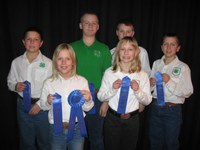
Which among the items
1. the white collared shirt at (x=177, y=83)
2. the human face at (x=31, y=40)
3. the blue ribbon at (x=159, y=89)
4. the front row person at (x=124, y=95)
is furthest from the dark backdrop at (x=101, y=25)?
the front row person at (x=124, y=95)

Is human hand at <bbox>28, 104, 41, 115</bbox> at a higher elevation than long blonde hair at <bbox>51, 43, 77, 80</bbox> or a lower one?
lower

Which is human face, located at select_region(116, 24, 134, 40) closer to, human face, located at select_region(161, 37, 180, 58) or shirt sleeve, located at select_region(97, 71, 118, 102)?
human face, located at select_region(161, 37, 180, 58)

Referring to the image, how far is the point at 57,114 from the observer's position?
168 cm

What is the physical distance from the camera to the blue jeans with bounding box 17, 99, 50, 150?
206cm

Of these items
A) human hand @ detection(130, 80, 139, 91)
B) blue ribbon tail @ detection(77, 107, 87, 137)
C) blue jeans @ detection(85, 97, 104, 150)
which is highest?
human hand @ detection(130, 80, 139, 91)

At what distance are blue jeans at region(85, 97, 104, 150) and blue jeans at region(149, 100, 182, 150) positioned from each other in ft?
1.89

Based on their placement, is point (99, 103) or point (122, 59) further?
point (99, 103)

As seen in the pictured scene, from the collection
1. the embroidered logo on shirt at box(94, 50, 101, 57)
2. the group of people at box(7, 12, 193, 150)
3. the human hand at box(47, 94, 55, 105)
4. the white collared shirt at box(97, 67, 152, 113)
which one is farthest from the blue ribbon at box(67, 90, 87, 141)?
the embroidered logo on shirt at box(94, 50, 101, 57)

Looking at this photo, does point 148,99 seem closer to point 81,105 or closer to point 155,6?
point 81,105

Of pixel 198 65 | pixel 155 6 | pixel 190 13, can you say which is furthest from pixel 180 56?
pixel 155 6

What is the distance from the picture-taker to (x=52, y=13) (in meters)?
2.48

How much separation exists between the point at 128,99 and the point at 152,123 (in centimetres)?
62

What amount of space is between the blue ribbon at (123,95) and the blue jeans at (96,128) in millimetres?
415

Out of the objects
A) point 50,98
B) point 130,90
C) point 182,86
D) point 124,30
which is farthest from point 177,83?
point 50,98
